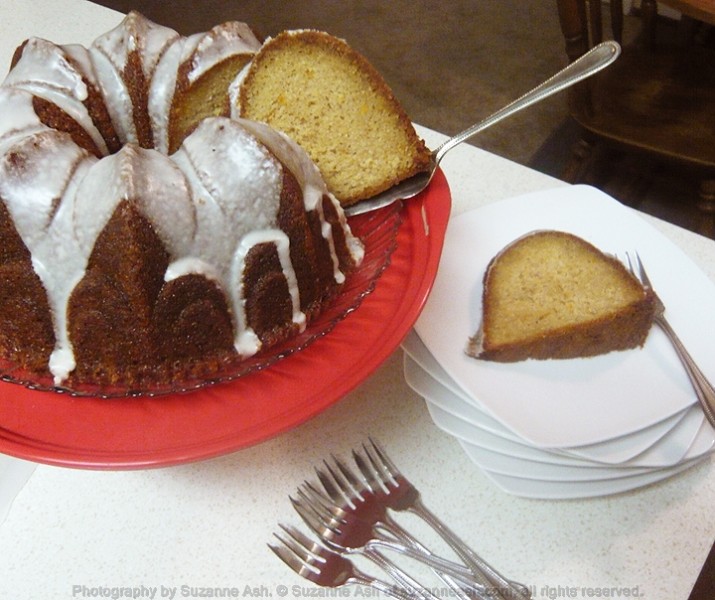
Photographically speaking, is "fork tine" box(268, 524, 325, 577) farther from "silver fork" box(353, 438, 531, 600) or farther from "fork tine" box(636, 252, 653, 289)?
"fork tine" box(636, 252, 653, 289)

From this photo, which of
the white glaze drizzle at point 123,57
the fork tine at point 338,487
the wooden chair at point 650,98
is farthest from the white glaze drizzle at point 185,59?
the wooden chair at point 650,98

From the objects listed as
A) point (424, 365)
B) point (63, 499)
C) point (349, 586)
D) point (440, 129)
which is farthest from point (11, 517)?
point (440, 129)

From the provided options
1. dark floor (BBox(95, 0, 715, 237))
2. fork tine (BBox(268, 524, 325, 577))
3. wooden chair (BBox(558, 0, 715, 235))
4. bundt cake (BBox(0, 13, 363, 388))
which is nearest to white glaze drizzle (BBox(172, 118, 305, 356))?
bundt cake (BBox(0, 13, 363, 388))

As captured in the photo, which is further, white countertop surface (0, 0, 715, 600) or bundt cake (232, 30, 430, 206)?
bundt cake (232, 30, 430, 206)

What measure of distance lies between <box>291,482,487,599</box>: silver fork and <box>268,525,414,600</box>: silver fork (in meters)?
0.01

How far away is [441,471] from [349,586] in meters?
0.16

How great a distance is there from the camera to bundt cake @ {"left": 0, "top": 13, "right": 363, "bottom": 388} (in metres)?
0.66

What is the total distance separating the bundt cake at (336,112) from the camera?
0.85m

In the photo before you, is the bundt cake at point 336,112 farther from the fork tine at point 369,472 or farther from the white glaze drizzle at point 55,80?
the fork tine at point 369,472

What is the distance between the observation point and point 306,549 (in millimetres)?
734

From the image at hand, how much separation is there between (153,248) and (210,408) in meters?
0.16

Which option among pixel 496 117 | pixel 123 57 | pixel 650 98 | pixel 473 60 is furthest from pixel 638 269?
pixel 473 60

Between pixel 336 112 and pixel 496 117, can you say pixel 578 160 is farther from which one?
pixel 336 112

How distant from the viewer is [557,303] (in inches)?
34.8
